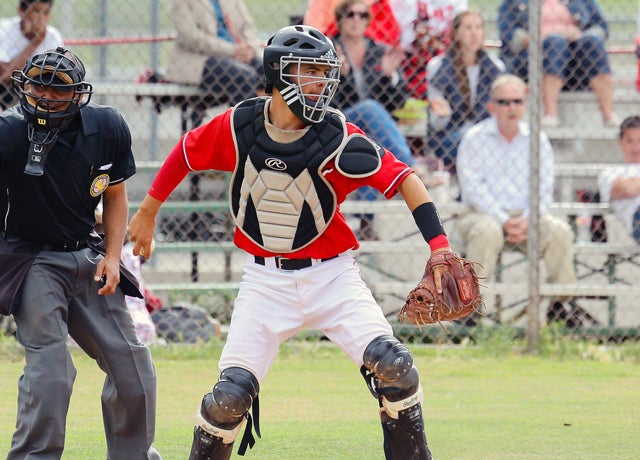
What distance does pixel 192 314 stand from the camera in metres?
8.55

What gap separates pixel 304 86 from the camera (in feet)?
14.7

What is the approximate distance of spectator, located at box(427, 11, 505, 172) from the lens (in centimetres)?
924

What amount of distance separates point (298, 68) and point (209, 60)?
4613mm

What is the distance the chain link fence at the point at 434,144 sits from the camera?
343 inches

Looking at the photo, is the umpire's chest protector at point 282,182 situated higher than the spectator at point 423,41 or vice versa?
the spectator at point 423,41

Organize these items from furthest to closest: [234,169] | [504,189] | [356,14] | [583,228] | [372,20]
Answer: [583,228]
[372,20]
[356,14]
[504,189]
[234,169]

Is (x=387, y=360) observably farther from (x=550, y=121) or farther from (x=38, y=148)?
(x=550, y=121)

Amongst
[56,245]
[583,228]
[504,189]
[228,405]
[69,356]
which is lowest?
[583,228]

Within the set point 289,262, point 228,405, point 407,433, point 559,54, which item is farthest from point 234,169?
point 559,54

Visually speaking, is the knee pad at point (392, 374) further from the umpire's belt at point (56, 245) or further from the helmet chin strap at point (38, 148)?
the helmet chin strap at point (38, 148)

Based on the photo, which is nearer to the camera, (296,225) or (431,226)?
(431,226)

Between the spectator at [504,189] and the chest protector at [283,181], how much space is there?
3970mm

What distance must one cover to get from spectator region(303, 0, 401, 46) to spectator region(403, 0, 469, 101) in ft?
0.49

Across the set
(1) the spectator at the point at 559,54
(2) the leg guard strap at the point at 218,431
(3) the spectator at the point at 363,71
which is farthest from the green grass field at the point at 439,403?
(1) the spectator at the point at 559,54
